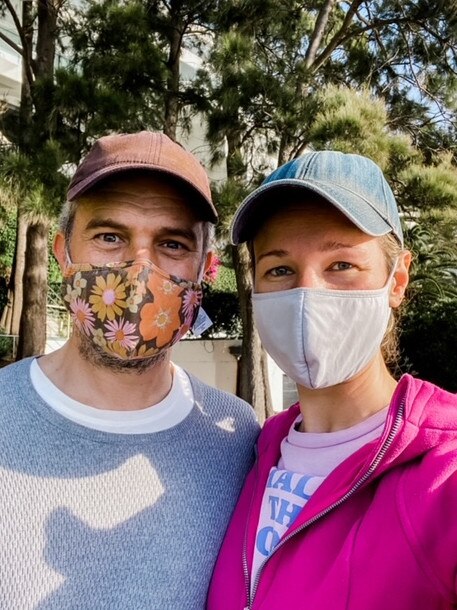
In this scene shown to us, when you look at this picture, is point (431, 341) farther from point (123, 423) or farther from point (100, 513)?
point (100, 513)

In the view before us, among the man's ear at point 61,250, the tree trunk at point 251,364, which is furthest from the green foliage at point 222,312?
the man's ear at point 61,250

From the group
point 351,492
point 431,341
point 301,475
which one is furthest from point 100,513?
point 431,341

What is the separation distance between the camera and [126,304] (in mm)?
1581

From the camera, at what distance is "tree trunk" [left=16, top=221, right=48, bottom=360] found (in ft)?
23.3

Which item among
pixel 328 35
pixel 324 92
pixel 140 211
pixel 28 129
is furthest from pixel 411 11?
pixel 140 211

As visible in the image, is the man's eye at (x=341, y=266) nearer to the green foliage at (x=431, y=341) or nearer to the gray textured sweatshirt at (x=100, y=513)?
the gray textured sweatshirt at (x=100, y=513)

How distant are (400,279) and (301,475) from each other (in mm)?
491

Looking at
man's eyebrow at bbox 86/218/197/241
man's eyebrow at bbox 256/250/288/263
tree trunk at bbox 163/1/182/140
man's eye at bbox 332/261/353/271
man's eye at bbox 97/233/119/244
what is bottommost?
man's eye at bbox 332/261/353/271

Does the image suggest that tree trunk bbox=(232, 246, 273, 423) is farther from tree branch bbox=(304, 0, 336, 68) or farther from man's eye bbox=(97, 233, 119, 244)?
Answer: man's eye bbox=(97, 233, 119, 244)

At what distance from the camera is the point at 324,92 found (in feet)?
17.2

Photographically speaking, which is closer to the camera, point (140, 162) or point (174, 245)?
point (140, 162)

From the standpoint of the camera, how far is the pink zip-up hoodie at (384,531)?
94cm

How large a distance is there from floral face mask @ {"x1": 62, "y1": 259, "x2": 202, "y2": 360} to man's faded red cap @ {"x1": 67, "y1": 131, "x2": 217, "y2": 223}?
203 mm

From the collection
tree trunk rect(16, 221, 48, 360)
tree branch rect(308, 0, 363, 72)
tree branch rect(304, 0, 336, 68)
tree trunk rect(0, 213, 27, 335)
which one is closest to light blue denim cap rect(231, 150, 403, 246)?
tree branch rect(304, 0, 336, 68)
